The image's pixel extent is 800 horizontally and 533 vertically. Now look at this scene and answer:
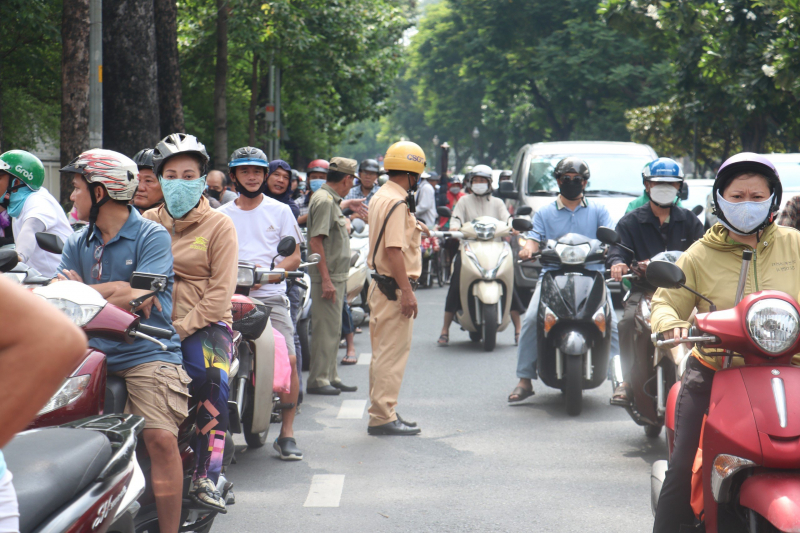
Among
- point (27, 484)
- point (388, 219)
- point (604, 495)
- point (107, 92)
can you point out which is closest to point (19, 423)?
point (27, 484)

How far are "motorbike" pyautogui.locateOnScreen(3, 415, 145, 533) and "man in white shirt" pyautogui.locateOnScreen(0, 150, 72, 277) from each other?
3025mm

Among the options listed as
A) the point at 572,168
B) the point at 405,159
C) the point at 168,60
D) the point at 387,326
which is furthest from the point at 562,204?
the point at 168,60

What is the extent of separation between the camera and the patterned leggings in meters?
4.39

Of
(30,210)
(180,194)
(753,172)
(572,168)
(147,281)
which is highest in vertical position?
(572,168)

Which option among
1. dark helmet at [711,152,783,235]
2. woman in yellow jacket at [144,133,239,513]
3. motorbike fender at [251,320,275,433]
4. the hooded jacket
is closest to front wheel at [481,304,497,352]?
motorbike fender at [251,320,275,433]

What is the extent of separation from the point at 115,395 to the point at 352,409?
397cm

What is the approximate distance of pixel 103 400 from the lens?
354 centimetres

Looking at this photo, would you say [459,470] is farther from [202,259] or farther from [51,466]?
[51,466]

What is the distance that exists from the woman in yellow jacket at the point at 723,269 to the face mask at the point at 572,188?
378 cm

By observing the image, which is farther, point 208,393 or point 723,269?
→ point 208,393

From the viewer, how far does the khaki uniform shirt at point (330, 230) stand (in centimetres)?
790

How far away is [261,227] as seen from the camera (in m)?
6.56

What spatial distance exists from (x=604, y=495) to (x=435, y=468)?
1.08 metres

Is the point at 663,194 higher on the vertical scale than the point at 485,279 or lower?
higher
